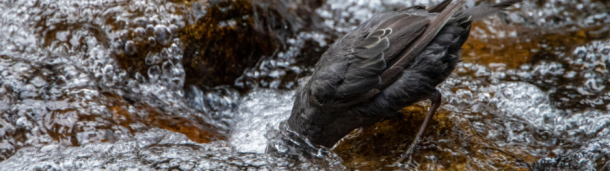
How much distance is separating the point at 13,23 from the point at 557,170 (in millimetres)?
4970

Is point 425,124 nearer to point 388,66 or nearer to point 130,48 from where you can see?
point 388,66

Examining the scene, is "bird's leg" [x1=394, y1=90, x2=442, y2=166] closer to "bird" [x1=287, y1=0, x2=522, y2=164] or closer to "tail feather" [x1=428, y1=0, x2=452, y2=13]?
"bird" [x1=287, y1=0, x2=522, y2=164]

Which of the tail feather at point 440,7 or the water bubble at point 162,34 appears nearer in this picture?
the tail feather at point 440,7

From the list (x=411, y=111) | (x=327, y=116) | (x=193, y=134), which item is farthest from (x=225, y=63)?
(x=411, y=111)

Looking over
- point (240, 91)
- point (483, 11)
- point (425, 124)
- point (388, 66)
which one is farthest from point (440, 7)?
point (240, 91)

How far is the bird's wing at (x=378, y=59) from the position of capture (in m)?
3.37

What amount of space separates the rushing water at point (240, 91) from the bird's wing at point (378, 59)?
0.51 metres

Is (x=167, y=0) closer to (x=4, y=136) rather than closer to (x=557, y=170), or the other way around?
(x=4, y=136)

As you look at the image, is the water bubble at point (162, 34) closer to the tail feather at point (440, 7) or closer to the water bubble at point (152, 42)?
the water bubble at point (152, 42)

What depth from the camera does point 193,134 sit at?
4047mm

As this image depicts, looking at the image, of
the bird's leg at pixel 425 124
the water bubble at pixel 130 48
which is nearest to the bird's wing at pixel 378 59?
the bird's leg at pixel 425 124

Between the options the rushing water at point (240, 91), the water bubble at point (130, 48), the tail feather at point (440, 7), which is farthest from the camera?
the water bubble at point (130, 48)

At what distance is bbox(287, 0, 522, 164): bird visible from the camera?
3387 millimetres

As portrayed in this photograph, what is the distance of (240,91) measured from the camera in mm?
4957
